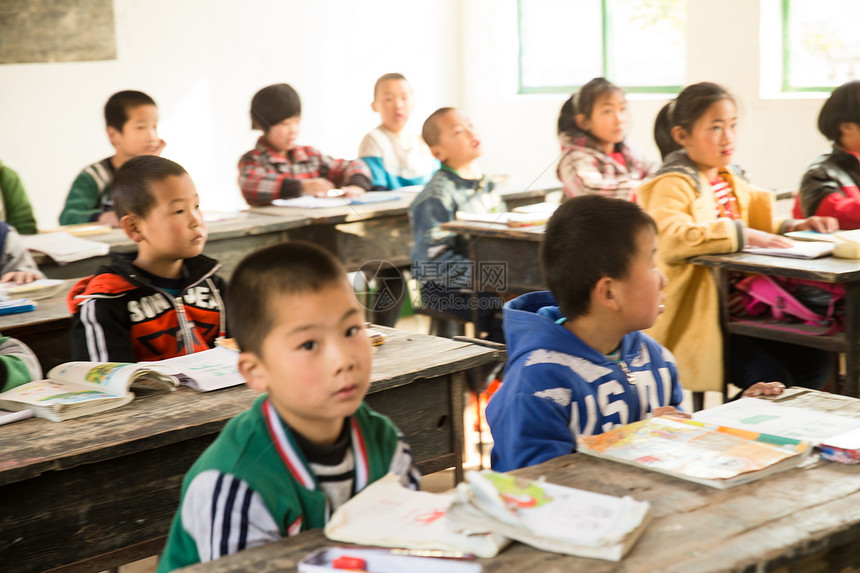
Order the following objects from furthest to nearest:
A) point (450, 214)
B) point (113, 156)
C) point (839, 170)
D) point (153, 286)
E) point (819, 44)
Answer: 1. point (819, 44)
2. point (113, 156)
3. point (450, 214)
4. point (839, 170)
5. point (153, 286)

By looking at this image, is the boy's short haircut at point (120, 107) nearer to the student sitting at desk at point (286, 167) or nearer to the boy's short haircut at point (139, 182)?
the student sitting at desk at point (286, 167)

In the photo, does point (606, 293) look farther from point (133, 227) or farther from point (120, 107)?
point (120, 107)

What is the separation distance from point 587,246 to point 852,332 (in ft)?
3.96

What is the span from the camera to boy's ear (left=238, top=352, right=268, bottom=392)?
3.59ft

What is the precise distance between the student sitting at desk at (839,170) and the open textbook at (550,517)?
239cm

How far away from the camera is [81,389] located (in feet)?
5.40

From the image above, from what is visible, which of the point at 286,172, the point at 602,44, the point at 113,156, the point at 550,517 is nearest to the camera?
the point at 550,517

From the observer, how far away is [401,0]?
6.66 meters

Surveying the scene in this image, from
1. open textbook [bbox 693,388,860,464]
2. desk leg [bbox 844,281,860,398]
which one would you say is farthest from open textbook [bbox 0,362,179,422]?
desk leg [bbox 844,281,860,398]

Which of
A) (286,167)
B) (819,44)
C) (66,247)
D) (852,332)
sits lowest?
(852,332)

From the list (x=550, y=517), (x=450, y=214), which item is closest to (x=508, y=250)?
(x=450, y=214)

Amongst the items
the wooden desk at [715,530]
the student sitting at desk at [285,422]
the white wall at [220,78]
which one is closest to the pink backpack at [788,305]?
the wooden desk at [715,530]

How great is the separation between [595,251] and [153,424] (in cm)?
72

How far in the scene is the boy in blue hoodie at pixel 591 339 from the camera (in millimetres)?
1446
